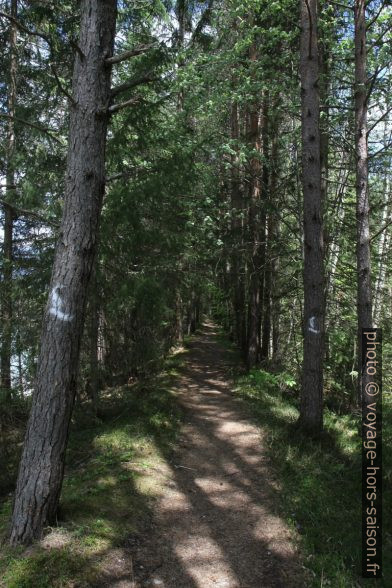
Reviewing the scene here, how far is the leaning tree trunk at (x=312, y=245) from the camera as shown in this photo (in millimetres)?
7426

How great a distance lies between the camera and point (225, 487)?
20.5 ft

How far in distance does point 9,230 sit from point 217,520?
875 centimetres

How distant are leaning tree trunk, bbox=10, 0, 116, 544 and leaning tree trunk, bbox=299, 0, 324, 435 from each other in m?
4.11

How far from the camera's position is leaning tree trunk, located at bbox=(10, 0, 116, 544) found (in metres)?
4.13

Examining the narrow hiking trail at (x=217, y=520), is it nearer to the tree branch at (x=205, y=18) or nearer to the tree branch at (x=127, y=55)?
the tree branch at (x=127, y=55)

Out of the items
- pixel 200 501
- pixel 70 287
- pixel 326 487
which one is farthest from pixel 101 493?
pixel 326 487

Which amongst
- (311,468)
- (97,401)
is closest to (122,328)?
(97,401)

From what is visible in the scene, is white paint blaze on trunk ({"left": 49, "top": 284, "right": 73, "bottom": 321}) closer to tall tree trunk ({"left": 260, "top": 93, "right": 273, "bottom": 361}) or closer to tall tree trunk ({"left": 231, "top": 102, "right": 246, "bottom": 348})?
tall tree trunk ({"left": 260, "top": 93, "right": 273, "bottom": 361})

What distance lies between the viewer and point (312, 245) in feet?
24.5

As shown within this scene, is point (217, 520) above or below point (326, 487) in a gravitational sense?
below

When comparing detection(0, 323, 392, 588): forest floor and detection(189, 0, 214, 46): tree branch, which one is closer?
detection(0, 323, 392, 588): forest floor

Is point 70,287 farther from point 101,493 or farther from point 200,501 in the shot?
point 200,501

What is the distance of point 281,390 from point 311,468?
4047 millimetres

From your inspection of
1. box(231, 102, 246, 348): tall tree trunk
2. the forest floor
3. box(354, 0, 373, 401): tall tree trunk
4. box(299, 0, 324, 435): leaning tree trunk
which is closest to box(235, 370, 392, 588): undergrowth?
the forest floor
